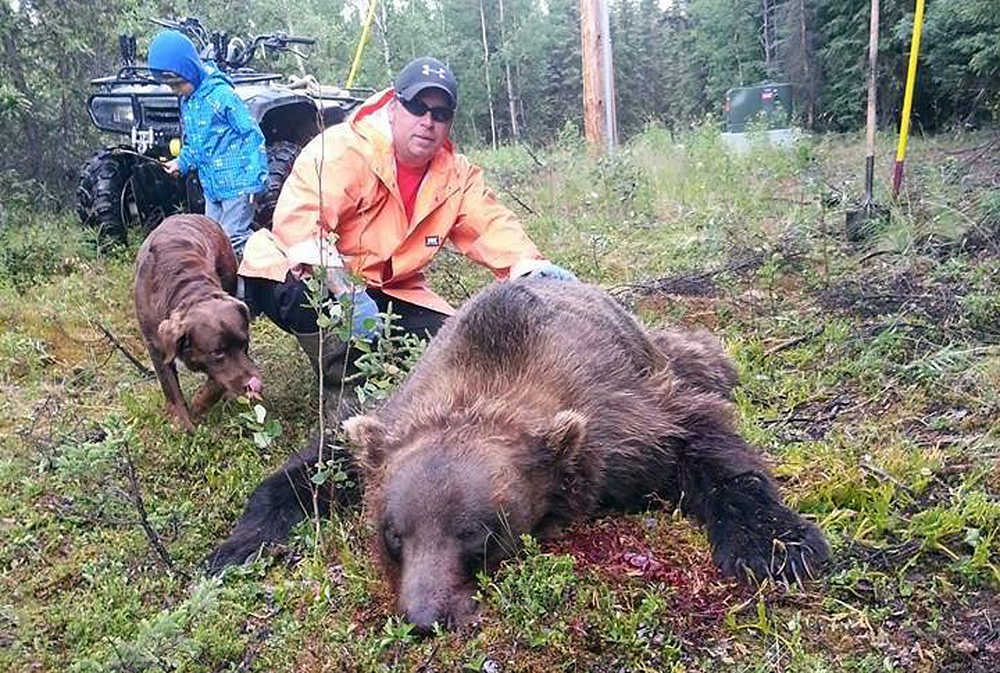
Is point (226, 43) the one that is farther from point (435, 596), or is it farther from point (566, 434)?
point (435, 596)

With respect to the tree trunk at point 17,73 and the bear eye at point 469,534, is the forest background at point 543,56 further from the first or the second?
the bear eye at point 469,534

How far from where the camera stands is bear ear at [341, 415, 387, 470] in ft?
10.5

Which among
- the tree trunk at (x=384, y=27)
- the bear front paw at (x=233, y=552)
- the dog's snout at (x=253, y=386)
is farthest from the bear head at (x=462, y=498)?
the tree trunk at (x=384, y=27)

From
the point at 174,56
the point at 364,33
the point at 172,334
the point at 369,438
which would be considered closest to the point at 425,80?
the point at 172,334

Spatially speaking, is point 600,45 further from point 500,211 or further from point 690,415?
point 690,415

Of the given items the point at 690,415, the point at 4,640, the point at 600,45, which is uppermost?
the point at 600,45

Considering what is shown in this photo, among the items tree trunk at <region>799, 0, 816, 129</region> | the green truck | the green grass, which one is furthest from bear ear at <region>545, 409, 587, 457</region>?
tree trunk at <region>799, 0, 816, 129</region>

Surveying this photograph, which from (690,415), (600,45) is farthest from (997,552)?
(600,45)

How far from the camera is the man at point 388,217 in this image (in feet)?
16.2

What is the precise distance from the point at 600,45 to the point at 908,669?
12735 mm

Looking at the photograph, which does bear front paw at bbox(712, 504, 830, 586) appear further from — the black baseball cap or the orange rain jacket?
the black baseball cap

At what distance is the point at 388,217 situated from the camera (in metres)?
5.34

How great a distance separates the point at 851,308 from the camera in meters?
5.75

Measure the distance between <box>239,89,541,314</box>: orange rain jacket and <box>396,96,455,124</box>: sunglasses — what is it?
227 mm
